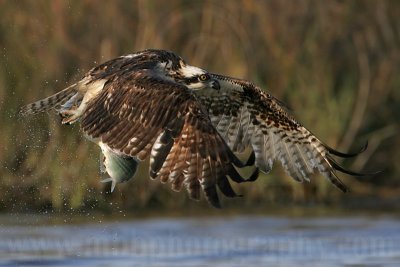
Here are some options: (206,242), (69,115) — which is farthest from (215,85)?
(206,242)

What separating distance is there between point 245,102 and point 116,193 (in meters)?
3.61

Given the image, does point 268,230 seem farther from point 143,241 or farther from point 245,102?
point 245,102

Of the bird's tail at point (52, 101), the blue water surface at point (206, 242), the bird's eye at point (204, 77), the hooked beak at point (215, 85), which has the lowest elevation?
the blue water surface at point (206, 242)

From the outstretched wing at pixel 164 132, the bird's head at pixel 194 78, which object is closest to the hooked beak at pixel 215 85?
the bird's head at pixel 194 78

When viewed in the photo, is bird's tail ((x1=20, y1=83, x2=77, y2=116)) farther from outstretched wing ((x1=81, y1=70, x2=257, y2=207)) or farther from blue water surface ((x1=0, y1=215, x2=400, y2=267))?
blue water surface ((x1=0, y1=215, x2=400, y2=267))

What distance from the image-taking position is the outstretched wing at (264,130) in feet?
38.2

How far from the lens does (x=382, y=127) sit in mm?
16250

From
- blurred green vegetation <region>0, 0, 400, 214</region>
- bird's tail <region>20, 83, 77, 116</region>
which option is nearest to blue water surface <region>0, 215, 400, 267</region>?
blurred green vegetation <region>0, 0, 400, 214</region>

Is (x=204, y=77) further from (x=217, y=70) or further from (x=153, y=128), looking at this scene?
(x=217, y=70)

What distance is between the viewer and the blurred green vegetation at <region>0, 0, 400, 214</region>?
1461cm

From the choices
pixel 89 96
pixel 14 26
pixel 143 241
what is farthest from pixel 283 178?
pixel 89 96

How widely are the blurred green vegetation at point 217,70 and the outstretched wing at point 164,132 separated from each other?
4.17 meters

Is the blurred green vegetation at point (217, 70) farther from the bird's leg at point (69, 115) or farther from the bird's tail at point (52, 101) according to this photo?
the bird's leg at point (69, 115)

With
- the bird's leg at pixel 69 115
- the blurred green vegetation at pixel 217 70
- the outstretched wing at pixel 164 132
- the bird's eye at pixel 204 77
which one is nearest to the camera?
the outstretched wing at pixel 164 132
